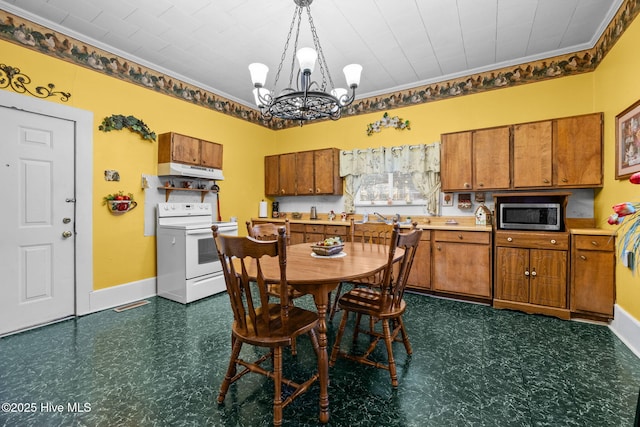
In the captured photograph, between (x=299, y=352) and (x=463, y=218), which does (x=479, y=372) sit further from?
(x=463, y=218)

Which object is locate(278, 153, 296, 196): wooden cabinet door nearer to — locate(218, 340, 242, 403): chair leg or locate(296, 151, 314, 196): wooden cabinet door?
locate(296, 151, 314, 196): wooden cabinet door

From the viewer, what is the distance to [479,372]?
2.07 meters

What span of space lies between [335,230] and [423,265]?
1357 mm

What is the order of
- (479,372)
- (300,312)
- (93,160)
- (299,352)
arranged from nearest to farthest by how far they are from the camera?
(300,312) → (479,372) → (299,352) → (93,160)

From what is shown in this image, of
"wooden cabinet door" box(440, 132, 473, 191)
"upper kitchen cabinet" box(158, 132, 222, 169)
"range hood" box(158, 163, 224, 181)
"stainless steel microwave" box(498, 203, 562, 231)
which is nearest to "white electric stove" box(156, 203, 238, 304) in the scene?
"range hood" box(158, 163, 224, 181)

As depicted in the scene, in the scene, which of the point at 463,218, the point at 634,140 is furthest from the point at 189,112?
the point at 634,140

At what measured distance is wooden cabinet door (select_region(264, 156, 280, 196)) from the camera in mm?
5426

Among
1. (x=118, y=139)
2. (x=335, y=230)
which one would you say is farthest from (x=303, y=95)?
(x=118, y=139)

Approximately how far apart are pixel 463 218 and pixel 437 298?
3.83 ft

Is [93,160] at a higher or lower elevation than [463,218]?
higher

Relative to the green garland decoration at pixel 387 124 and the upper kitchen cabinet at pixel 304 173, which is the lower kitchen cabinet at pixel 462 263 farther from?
the upper kitchen cabinet at pixel 304 173

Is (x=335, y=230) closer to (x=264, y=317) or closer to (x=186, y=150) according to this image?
(x=186, y=150)

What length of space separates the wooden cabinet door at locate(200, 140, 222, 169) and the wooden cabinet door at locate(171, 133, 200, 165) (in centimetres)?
8

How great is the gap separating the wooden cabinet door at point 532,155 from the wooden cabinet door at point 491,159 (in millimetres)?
89
